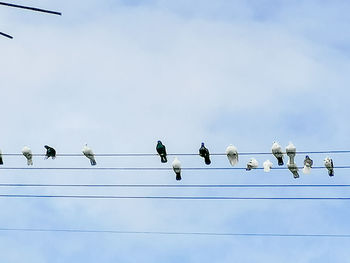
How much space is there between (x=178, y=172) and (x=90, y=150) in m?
4.05

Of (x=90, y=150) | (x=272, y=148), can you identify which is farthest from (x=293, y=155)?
(x=90, y=150)

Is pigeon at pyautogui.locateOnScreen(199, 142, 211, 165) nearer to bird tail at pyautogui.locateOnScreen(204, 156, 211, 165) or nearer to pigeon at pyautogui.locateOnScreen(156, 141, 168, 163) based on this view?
bird tail at pyautogui.locateOnScreen(204, 156, 211, 165)

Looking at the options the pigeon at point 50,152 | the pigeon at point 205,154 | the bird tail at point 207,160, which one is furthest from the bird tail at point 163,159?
the pigeon at point 50,152

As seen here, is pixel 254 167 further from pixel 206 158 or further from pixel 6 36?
pixel 6 36

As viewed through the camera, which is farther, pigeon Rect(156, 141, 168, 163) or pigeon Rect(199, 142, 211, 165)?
pigeon Rect(156, 141, 168, 163)

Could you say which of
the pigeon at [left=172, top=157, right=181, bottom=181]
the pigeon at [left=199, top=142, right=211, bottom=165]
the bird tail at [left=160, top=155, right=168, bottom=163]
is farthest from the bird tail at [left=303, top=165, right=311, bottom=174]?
the bird tail at [left=160, top=155, right=168, bottom=163]

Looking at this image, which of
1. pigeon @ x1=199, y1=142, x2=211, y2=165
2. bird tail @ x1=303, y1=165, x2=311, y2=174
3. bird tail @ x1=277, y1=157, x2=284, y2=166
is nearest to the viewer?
pigeon @ x1=199, y1=142, x2=211, y2=165

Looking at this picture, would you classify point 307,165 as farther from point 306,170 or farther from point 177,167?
point 177,167

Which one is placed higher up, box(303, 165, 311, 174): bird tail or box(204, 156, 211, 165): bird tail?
box(204, 156, 211, 165): bird tail

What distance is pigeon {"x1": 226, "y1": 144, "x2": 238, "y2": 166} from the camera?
3372 cm

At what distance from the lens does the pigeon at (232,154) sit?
33.7 m

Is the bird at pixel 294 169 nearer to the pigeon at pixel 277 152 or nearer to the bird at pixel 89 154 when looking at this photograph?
the pigeon at pixel 277 152

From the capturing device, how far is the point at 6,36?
14.5 metres

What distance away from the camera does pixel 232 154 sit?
33.8 metres
